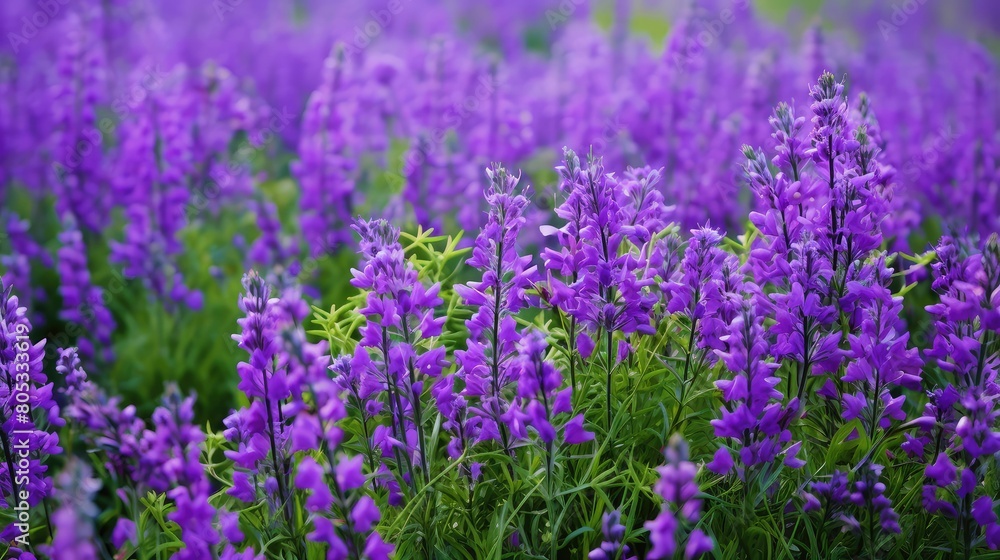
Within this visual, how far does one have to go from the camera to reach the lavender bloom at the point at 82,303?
3.45 m

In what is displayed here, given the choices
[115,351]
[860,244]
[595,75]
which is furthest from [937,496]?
[595,75]

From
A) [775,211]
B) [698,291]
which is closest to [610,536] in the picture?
[698,291]

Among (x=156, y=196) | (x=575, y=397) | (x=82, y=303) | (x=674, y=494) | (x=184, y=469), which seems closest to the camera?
(x=674, y=494)

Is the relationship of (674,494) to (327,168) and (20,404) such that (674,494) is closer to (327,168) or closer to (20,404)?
(20,404)

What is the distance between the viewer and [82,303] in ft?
11.6

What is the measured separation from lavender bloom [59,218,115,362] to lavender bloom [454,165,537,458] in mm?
2217

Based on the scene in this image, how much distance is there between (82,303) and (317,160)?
121cm

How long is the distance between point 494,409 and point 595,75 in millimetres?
3695

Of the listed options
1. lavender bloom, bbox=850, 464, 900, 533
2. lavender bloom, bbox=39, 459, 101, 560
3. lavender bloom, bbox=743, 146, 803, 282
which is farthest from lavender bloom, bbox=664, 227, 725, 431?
lavender bloom, bbox=39, 459, 101, 560

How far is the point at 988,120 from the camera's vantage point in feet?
16.1

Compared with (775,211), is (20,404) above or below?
below

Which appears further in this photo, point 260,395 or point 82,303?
point 82,303

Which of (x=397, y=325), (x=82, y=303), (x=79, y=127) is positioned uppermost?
(x=79, y=127)

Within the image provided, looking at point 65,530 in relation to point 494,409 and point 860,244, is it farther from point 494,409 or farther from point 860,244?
point 860,244
